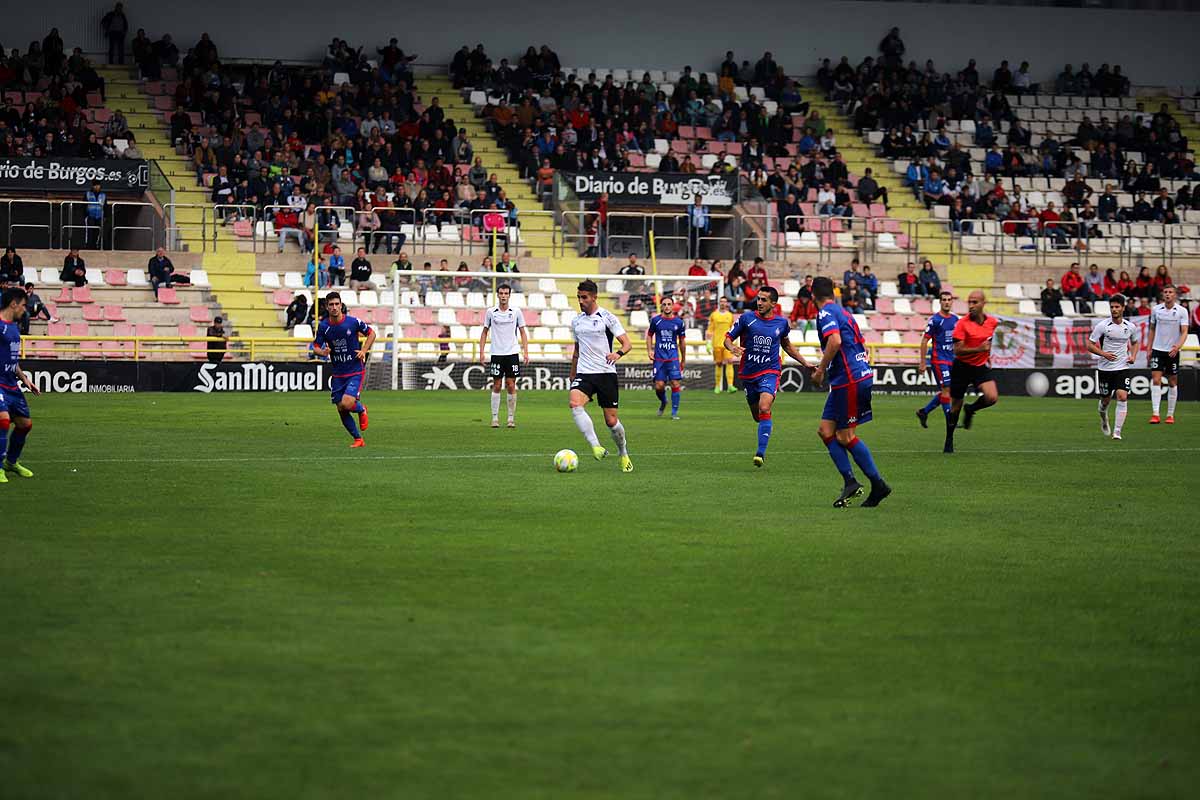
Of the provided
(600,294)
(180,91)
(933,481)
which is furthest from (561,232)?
(933,481)

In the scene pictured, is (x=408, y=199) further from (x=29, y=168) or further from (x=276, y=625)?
(x=276, y=625)

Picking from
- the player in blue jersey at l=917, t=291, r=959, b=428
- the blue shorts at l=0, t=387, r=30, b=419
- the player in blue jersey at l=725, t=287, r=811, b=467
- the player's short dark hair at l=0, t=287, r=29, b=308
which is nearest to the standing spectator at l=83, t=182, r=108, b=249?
the player in blue jersey at l=917, t=291, r=959, b=428

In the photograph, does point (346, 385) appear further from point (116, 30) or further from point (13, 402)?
point (116, 30)

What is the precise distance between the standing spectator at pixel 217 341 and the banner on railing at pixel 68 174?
438cm

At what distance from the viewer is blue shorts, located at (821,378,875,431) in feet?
40.7

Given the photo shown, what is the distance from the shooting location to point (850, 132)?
50.2 meters

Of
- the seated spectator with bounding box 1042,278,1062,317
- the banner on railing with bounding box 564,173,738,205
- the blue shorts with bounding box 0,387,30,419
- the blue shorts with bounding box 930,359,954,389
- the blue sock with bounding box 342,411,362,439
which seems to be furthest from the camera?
the banner on railing with bounding box 564,173,738,205

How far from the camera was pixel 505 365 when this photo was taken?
78.9 feet

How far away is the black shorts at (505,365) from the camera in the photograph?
23906 mm

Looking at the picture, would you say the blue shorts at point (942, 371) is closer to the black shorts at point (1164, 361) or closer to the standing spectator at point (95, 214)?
the black shorts at point (1164, 361)

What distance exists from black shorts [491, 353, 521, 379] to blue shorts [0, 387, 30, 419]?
32.5ft

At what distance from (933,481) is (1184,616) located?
7.31 m

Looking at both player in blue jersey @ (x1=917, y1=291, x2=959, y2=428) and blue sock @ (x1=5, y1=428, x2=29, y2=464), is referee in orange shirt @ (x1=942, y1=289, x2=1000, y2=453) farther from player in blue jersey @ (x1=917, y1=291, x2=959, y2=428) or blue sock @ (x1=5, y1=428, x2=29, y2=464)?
blue sock @ (x1=5, y1=428, x2=29, y2=464)

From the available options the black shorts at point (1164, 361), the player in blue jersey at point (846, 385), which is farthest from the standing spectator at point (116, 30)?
the player in blue jersey at point (846, 385)
